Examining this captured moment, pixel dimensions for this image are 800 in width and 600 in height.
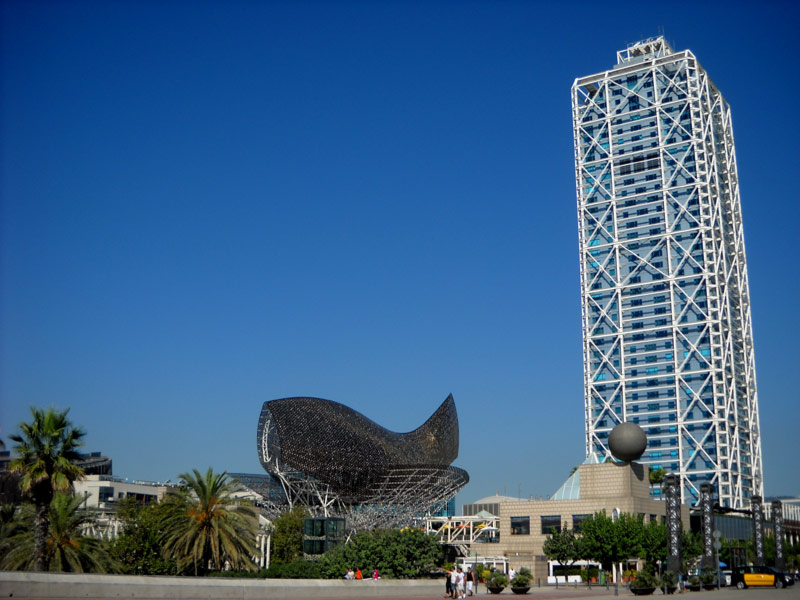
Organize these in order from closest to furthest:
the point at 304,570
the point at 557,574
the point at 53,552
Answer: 1. the point at 53,552
2. the point at 304,570
3. the point at 557,574

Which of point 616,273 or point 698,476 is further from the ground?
point 616,273

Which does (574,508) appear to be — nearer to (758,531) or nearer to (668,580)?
(758,531)

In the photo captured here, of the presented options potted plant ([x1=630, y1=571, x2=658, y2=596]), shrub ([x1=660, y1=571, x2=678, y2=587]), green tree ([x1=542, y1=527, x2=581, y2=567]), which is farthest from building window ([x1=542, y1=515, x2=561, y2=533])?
potted plant ([x1=630, y1=571, x2=658, y2=596])

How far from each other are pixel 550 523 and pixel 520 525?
3.57 metres

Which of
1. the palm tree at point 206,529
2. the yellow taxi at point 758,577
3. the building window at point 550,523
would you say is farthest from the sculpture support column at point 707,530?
the palm tree at point 206,529

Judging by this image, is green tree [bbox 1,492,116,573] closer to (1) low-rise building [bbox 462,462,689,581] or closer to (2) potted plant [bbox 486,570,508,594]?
(2) potted plant [bbox 486,570,508,594]

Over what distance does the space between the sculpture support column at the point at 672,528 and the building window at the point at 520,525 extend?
1111 inches

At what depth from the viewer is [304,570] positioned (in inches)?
1770

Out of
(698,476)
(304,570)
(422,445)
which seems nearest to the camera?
(304,570)

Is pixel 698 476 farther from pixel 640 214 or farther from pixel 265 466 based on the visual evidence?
pixel 265 466

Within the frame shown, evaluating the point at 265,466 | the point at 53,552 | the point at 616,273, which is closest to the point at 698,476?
the point at 616,273

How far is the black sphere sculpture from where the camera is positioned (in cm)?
7356

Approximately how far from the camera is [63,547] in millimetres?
37500

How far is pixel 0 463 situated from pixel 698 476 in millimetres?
98174
